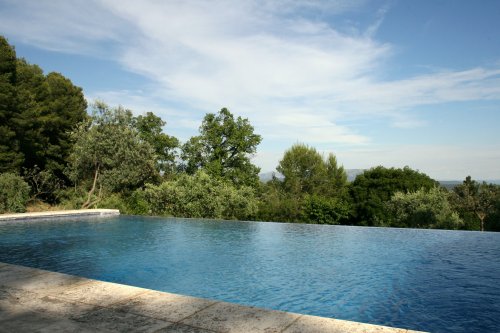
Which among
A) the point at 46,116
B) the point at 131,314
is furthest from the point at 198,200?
the point at 46,116

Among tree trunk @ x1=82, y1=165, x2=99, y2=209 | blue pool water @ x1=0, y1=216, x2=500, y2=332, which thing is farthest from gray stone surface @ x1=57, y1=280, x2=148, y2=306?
tree trunk @ x1=82, y1=165, x2=99, y2=209

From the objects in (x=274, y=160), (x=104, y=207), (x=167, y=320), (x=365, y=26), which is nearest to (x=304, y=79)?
(x=365, y=26)

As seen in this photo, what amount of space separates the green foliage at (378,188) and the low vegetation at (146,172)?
4.4 inches

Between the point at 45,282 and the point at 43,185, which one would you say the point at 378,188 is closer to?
the point at 43,185

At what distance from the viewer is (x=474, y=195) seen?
2105 inches

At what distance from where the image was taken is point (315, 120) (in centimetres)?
3002

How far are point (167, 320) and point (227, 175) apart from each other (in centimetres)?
2672

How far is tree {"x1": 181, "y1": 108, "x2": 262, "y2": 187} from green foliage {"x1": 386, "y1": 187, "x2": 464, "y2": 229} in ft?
42.1

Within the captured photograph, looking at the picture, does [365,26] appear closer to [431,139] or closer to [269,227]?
[269,227]

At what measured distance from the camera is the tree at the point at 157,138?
1297 inches

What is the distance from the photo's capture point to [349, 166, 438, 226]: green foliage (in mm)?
30203

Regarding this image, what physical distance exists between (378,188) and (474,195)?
28.6 meters

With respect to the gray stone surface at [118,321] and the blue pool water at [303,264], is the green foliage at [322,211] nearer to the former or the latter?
the blue pool water at [303,264]

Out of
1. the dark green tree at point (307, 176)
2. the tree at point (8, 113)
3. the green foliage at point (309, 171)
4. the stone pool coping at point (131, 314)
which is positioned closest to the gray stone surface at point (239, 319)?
the stone pool coping at point (131, 314)
